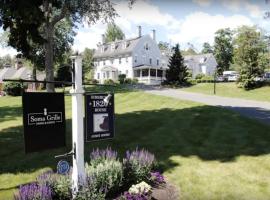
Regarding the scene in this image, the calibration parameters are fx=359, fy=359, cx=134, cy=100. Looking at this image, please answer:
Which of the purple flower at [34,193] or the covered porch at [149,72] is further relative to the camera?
the covered porch at [149,72]

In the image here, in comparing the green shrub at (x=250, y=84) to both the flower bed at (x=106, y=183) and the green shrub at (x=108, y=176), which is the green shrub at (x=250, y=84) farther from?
the green shrub at (x=108, y=176)

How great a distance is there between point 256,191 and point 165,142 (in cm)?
480

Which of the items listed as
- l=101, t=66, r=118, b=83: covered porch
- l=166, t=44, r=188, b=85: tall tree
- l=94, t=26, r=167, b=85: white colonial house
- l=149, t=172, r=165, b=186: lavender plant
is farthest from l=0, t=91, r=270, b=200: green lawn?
l=101, t=66, r=118, b=83: covered porch

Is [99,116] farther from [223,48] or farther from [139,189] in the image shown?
[223,48]

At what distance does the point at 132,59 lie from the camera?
6912 centimetres

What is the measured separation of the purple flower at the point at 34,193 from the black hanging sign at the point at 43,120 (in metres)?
0.72

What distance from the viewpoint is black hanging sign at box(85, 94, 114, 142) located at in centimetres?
702

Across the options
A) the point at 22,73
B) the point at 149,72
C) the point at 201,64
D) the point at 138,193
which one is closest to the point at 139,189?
the point at 138,193

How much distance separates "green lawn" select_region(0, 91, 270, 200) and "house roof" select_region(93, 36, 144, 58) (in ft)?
175

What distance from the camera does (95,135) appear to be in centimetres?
716

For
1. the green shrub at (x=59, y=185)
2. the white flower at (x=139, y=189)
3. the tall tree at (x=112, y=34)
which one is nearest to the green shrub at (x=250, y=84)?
the white flower at (x=139, y=189)

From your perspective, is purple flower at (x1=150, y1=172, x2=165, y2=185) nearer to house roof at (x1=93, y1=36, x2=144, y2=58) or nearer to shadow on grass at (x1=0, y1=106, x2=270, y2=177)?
shadow on grass at (x1=0, y1=106, x2=270, y2=177)

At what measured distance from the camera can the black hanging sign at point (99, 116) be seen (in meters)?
7.02

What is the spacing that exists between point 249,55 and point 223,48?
6135 cm
